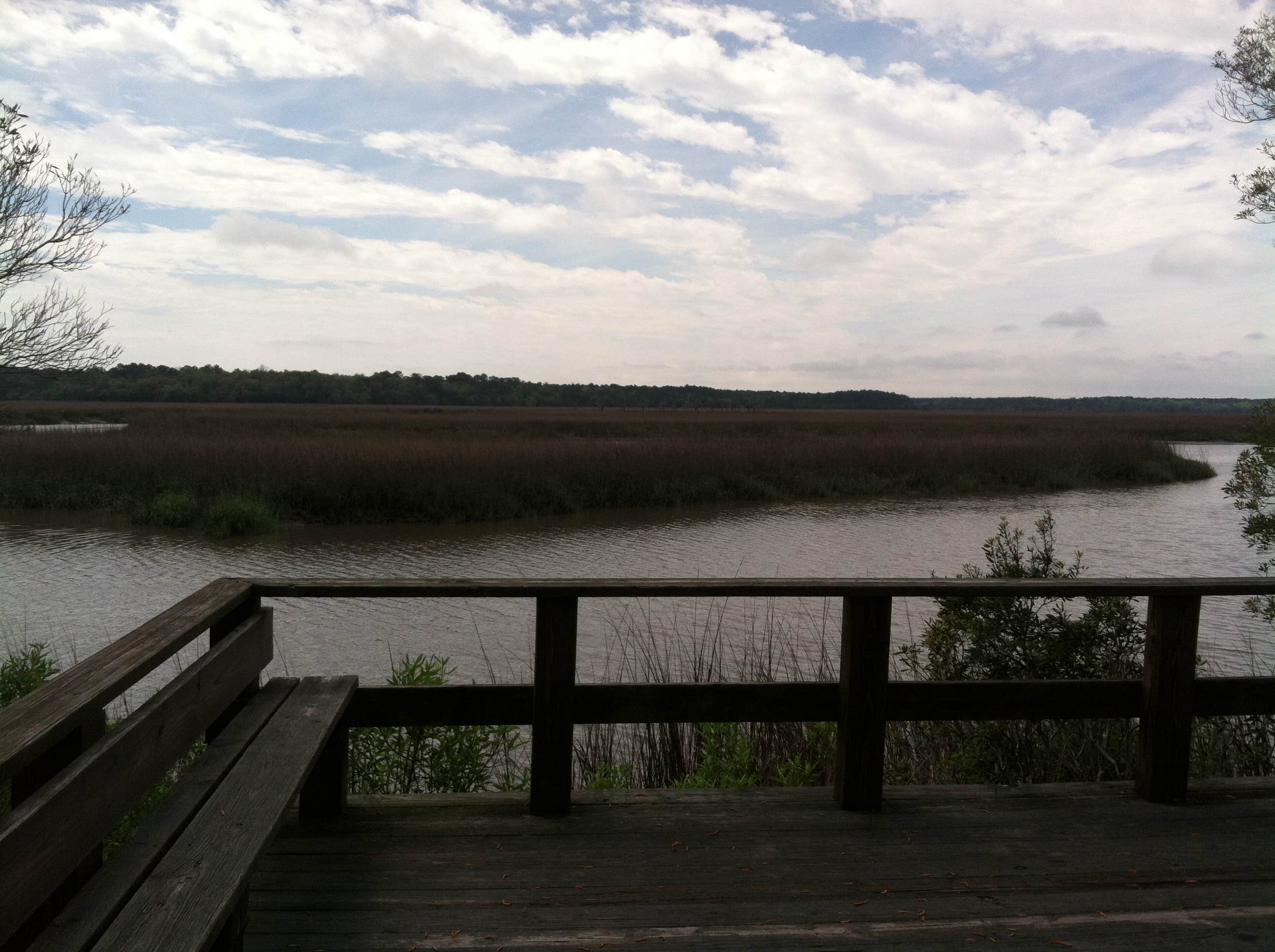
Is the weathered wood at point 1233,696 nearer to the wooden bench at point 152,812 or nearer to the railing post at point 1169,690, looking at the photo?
the railing post at point 1169,690

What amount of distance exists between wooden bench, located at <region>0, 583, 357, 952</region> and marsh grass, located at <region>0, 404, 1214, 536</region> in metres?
11.7

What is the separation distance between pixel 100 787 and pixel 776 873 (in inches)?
69.1

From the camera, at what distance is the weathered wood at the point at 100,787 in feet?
4.60

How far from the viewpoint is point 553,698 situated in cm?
296

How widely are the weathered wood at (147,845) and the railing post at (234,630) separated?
61 mm

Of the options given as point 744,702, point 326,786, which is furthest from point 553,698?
point 326,786

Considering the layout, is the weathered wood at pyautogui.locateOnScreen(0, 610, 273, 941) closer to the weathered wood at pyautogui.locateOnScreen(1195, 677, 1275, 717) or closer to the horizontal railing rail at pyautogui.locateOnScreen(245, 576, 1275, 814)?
the horizontal railing rail at pyautogui.locateOnScreen(245, 576, 1275, 814)

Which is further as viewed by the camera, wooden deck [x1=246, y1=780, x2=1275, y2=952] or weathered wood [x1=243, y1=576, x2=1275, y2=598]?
weathered wood [x1=243, y1=576, x2=1275, y2=598]

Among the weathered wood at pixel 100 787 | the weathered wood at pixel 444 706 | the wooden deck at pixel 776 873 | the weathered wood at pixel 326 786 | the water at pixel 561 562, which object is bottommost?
the water at pixel 561 562

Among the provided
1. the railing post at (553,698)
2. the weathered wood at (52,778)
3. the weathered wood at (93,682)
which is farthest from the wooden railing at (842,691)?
the weathered wood at (52,778)

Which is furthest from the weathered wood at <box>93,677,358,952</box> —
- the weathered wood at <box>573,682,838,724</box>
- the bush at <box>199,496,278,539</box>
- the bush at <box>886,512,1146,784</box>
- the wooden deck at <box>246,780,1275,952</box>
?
the bush at <box>199,496,278,539</box>

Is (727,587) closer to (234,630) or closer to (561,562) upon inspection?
(234,630)

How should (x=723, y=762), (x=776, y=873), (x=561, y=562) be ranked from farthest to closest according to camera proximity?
(x=561, y=562) → (x=723, y=762) → (x=776, y=873)

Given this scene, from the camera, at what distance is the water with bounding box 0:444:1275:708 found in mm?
8852
